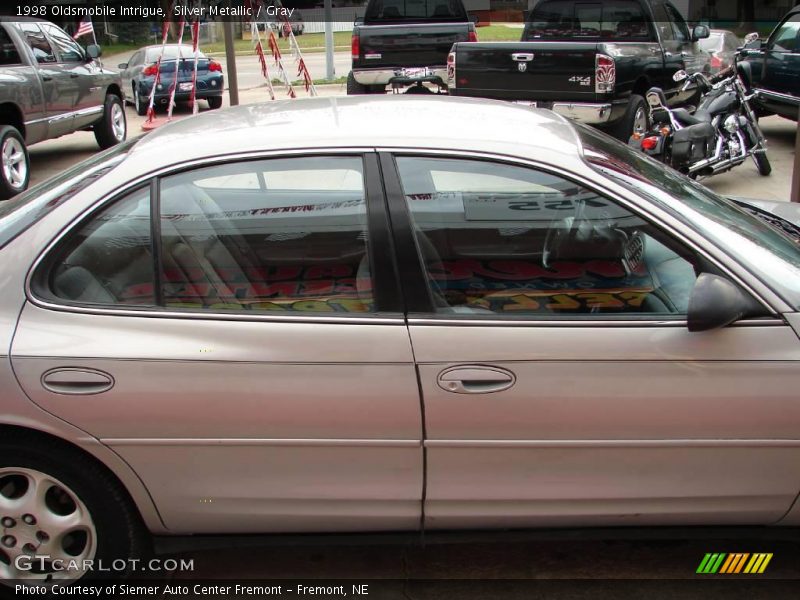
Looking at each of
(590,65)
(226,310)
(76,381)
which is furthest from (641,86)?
(76,381)

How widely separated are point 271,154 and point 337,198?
26cm

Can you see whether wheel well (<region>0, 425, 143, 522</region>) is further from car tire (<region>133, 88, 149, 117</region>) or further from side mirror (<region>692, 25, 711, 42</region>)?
car tire (<region>133, 88, 149, 117</region>)

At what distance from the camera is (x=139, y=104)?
55.2 feet

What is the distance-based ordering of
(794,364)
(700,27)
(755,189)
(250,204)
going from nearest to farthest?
(794,364) < (250,204) < (755,189) < (700,27)

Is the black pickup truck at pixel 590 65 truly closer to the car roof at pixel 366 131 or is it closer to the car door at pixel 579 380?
the car roof at pixel 366 131

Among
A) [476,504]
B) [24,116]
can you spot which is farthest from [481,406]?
[24,116]

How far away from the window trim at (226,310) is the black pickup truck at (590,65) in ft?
21.7

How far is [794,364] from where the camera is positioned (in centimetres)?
245

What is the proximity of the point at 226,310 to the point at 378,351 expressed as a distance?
0.53 m

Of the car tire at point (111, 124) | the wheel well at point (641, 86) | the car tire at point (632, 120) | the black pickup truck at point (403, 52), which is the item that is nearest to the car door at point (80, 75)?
the car tire at point (111, 124)

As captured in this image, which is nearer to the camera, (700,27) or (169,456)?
(169,456)

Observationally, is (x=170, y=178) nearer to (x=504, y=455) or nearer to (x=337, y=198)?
(x=337, y=198)

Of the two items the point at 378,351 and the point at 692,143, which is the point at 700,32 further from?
the point at 378,351

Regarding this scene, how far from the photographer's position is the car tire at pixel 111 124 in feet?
39.9
